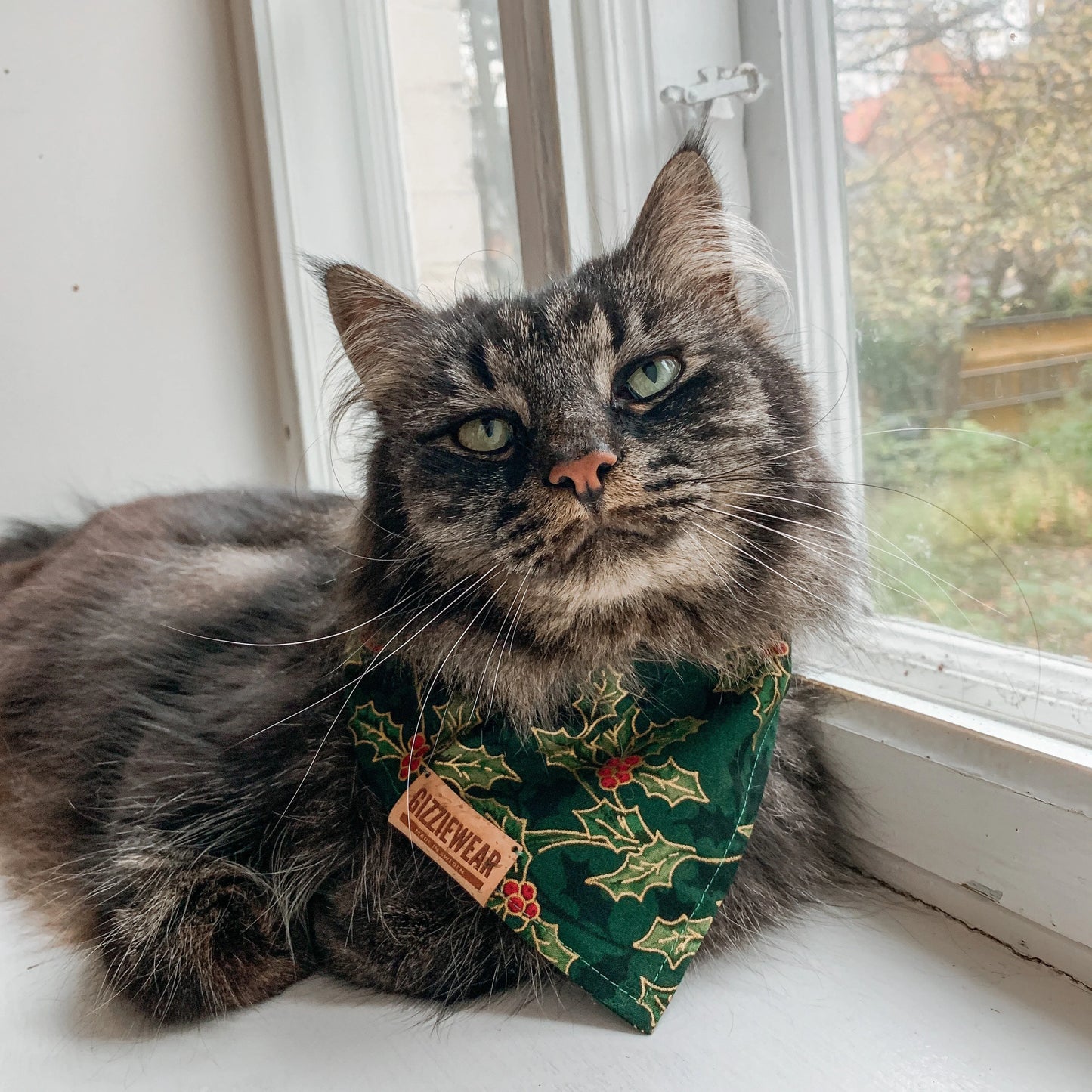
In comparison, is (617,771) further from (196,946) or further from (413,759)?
(196,946)

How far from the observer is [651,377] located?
99 centimetres

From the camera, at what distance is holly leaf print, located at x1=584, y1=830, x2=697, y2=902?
3.01ft

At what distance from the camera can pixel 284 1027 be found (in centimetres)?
92

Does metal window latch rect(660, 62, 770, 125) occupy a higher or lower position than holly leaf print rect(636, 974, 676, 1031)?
higher

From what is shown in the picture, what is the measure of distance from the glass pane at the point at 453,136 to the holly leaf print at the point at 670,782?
1.16 m

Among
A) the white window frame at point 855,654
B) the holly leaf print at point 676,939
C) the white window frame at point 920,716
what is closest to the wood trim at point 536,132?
the white window frame at point 855,654

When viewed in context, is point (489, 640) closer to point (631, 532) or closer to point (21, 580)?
point (631, 532)

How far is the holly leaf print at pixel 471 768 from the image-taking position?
0.99m

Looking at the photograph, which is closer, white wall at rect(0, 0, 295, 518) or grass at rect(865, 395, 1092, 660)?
grass at rect(865, 395, 1092, 660)

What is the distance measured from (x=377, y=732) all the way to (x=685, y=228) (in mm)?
676

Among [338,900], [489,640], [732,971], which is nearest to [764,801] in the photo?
[732,971]

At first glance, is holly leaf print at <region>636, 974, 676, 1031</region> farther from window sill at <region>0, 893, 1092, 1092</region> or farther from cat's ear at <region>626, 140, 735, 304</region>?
cat's ear at <region>626, 140, 735, 304</region>

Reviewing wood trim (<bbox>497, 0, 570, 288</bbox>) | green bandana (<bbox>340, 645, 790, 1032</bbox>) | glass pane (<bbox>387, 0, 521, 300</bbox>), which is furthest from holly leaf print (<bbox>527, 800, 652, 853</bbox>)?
glass pane (<bbox>387, 0, 521, 300</bbox>)

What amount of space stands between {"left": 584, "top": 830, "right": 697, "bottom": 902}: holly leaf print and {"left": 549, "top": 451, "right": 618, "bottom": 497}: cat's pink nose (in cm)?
35
